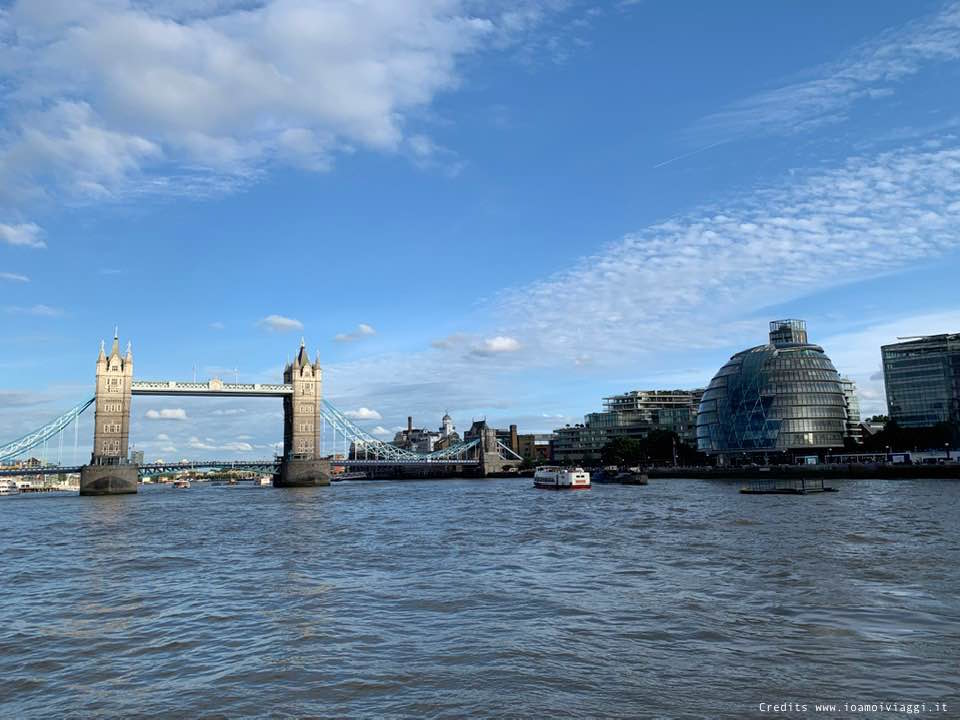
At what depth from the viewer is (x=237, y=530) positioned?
4372 cm

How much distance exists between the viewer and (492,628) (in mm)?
15484

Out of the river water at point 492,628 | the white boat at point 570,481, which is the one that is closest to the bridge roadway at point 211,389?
the white boat at point 570,481

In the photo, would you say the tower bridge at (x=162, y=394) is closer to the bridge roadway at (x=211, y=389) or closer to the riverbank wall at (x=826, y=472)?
the bridge roadway at (x=211, y=389)

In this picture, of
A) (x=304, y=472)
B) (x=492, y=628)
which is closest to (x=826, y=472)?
(x=304, y=472)

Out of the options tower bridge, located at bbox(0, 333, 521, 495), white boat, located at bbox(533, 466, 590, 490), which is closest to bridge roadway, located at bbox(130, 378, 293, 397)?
tower bridge, located at bbox(0, 333, 521, 495)

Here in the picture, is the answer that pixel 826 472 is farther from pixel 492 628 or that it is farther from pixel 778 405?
pixel 492 628

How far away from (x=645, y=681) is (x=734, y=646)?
8.85ft

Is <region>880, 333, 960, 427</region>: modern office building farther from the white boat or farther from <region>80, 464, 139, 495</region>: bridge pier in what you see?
<region>80, 464, 139, 495</region>: bridge pier

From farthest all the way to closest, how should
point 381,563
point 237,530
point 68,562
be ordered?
point 237,530 < point 68,562 < point 381,563

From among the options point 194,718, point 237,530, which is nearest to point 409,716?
point 194,718

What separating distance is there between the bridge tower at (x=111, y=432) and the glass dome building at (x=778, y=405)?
101 metres

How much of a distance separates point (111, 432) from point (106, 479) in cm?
964

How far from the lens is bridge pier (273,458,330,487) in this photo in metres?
128

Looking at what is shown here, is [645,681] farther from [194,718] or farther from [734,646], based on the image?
[194,718]
